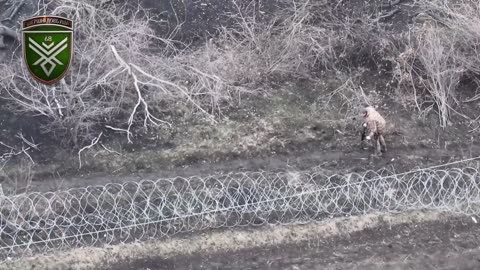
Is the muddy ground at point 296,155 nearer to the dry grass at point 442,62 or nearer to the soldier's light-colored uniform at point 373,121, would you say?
the dry grass at point 442,62

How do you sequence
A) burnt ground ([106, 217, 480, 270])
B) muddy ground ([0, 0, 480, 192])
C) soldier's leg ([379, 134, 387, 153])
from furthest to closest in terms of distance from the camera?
soldier's leg ([379, 134, 387, 153]) < muddy ground ([0, 0, 480, 192]) < burnt ground ([106, 217, 480, 270])

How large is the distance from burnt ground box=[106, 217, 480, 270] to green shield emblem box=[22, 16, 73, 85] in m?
3.31

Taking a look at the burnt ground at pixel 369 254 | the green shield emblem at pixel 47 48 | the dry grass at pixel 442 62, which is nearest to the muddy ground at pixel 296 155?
the burnt ground at pixel 369 254

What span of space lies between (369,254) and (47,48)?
6039 millimetres

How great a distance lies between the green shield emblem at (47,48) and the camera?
11.1 m

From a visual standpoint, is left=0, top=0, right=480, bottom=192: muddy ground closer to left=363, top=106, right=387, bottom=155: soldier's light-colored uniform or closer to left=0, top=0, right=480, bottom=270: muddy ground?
left=0, top=0, right=480, bottom=270: muddy ground

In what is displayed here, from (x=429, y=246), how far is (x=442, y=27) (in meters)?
4.68

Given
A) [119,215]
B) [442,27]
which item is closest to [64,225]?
[119,215]

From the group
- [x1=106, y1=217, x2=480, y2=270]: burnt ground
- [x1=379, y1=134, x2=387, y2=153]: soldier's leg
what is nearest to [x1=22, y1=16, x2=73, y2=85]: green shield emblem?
[x1=106, y1=217, x2=480, y2=270]: burnt ground

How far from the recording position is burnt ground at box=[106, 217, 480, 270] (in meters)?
10.9

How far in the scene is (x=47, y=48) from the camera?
36.5 feet

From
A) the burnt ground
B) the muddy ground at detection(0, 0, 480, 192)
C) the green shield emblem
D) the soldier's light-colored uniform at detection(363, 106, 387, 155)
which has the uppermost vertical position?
the green shield emblem

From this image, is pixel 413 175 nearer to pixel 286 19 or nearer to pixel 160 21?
pixel 286 19

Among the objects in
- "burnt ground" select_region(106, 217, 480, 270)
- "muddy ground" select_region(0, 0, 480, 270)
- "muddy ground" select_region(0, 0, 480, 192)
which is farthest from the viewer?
"muddy ground" select_region(0, 0, 480, 192)
